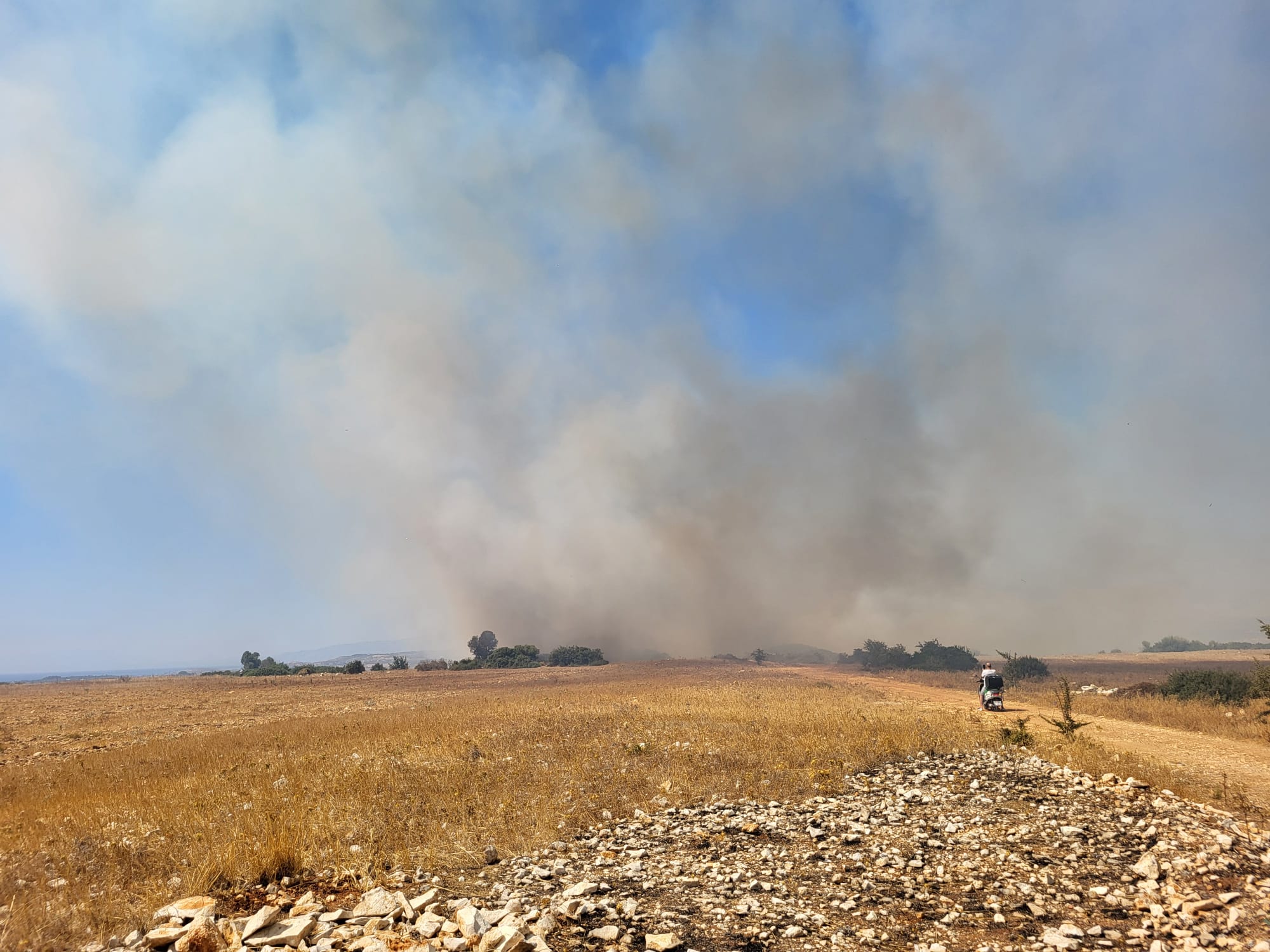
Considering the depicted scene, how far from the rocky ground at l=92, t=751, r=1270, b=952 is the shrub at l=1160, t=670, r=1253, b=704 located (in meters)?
20.0

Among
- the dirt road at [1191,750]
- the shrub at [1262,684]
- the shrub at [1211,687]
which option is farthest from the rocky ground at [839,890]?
the shrub at [1211,687]

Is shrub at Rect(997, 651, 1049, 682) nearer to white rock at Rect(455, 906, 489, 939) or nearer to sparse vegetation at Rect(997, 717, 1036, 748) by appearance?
sparse vegetation at Rect(997, 717, 1036, 748)

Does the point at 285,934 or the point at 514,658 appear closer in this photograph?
the point at 285,934

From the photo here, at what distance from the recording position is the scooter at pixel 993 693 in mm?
25531

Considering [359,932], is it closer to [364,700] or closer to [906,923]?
[906,923]

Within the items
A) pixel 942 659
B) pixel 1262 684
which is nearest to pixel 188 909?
pixel 1262 684

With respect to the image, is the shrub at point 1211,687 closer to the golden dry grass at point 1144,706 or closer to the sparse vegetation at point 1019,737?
the golden dry grass at point 1144,706

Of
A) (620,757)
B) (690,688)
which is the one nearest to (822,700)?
(690,688)

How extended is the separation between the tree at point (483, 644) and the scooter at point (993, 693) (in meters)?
80.7

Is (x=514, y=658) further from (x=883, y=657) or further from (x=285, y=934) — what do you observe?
(x=285, y=934)

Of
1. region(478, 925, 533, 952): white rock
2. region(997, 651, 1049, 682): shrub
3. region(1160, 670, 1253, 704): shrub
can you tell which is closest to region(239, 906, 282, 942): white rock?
region(478, 925, 533, 952): white rock

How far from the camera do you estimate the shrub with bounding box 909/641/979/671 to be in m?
59.2

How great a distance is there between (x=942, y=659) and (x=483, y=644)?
228ft

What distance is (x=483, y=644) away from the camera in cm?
10088
